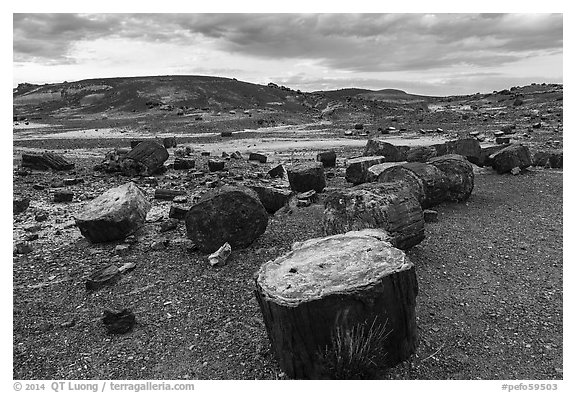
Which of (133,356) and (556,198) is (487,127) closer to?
(556,198)

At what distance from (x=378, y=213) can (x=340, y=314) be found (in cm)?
260

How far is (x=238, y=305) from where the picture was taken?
523 cm

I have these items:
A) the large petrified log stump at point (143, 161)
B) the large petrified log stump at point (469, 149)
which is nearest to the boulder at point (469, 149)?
the large petrified log stump at point (469, 149)

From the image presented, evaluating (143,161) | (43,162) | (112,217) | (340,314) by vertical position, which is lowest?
(340,314)

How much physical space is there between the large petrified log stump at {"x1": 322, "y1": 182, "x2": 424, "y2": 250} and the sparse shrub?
2256 mm

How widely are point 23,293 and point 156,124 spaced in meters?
24.6

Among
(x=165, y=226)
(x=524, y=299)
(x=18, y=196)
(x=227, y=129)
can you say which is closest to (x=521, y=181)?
(x=524, y=299)

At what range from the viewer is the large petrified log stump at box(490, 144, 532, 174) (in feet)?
37.7

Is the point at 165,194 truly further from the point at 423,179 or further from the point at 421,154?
the point at 421,154

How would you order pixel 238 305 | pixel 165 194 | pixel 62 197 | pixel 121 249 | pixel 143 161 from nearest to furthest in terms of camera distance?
1. pixel 238 305
2. pixel 121 249
3. pixel 62 197
4. pixel 165 194
5. pixel 143 161

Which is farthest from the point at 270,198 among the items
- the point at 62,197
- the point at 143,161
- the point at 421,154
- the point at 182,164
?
the point at 421,154

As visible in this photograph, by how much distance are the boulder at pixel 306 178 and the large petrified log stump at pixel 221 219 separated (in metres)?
3.46

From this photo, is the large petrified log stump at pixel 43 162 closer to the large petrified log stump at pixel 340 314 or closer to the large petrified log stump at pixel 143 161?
the large petrified log stump at pixel 143 161

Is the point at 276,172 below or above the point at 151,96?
below
